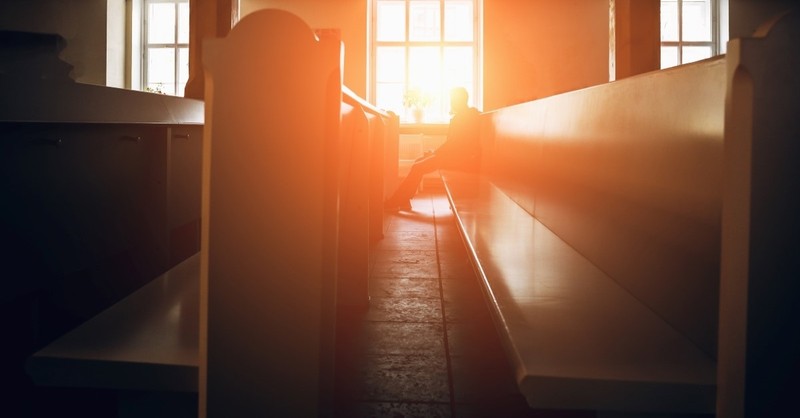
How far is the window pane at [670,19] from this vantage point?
927cm

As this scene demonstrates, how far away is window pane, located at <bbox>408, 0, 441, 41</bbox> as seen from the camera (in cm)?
955

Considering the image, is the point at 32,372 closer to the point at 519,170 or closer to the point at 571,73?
the point at 519,170

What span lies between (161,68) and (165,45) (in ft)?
1.24

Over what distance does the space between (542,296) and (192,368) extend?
77cm

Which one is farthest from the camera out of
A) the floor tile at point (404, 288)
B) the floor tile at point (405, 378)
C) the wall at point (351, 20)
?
the wall at point (351, 20)

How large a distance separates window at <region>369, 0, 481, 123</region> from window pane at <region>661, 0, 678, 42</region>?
9.63 ft

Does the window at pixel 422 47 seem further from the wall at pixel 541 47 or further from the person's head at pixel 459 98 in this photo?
the person's head at pixel 459 98

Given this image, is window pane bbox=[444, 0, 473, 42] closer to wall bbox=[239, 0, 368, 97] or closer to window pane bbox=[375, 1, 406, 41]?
window pane bbox=[375, 1, 406, 41]

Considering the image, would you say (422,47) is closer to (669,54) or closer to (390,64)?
(390,64)

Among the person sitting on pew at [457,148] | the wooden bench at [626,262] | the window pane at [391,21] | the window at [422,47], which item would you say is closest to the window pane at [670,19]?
the window at [422,47]

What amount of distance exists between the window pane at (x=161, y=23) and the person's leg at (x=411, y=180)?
6330 mm

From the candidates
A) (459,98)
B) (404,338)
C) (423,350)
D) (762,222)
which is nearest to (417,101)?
(459,98)

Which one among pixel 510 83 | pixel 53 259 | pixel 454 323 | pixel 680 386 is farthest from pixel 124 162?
pixel 510 83

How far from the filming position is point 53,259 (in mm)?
2162
